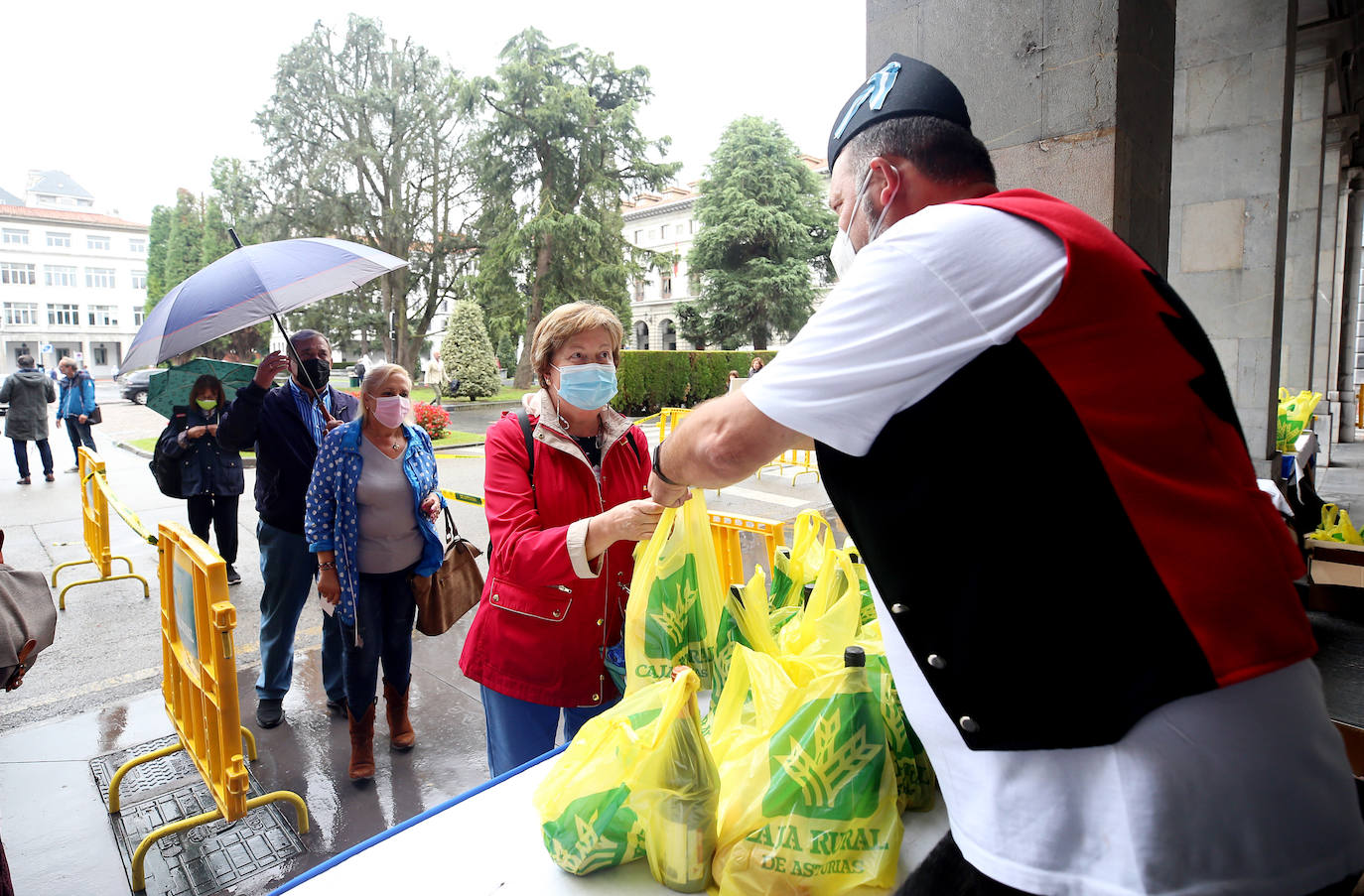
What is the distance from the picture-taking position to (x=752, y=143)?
38.7 m

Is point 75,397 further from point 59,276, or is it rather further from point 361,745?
point 59,276

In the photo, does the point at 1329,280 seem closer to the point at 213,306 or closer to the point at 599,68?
the point at 213,306

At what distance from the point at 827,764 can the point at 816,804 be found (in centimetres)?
7

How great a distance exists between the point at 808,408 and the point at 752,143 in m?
40.7

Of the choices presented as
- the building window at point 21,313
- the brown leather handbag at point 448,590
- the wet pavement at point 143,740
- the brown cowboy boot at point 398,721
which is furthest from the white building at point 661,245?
the brown cowboy boot at point 398,721

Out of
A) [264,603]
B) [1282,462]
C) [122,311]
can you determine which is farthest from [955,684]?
[122,311]

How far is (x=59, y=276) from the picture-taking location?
68312mm

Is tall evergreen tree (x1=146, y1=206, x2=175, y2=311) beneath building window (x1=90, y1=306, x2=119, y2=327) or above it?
above

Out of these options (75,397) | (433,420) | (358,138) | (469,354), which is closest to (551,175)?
(358,138)

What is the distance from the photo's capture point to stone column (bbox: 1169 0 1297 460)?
6258 millimetres

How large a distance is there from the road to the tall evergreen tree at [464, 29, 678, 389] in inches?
739

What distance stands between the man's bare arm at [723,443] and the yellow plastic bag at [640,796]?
14.9 inches

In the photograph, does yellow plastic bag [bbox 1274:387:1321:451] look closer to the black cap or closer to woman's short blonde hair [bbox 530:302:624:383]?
woman's short blonde hair [bbox 530:302:624:383]

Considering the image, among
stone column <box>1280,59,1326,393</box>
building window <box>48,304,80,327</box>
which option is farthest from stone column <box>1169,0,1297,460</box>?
building window <box>48,304,80,327</box>
